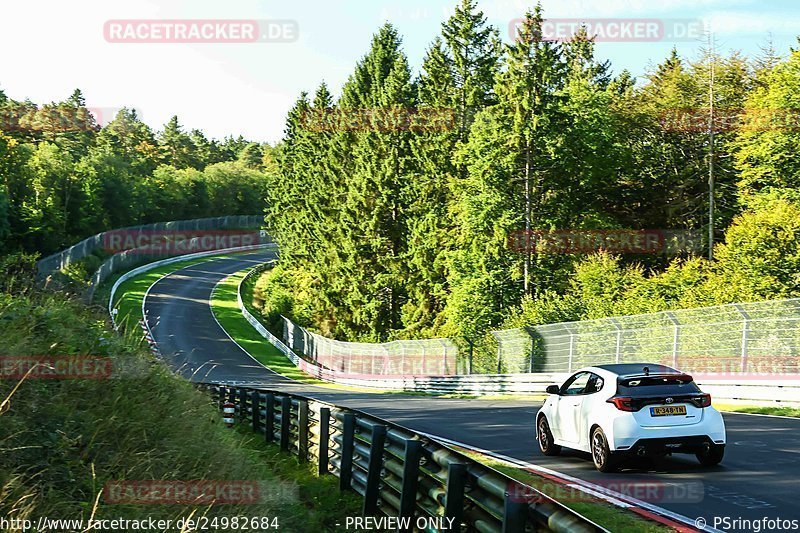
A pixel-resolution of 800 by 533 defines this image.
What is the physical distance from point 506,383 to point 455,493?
29433 millimetres

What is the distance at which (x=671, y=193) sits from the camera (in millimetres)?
61469

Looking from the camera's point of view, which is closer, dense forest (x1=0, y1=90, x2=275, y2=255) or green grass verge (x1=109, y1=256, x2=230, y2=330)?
dense forest (x1=0, y1=90, x2=275, y2=255)

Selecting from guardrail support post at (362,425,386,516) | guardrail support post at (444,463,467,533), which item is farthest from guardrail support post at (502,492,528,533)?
guardrail support post at (362,425,386,516)

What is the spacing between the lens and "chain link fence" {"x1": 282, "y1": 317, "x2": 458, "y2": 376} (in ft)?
151

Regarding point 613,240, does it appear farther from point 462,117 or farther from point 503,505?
point 503,505

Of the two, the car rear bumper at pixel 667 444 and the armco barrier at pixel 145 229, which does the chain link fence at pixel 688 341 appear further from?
the armco barrier at pixel 145 229

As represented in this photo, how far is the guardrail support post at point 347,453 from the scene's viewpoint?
39.2 ft

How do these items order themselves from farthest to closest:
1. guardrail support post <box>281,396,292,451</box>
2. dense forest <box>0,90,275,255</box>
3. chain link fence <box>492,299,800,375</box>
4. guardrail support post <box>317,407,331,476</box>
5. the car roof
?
dense forest <box>0,90,275,255</box>
chain link fence <box>492,299,800,375</box>
guardrail support post <box>281,396,292,451</box>
guardrail support post <box>317,407,331,476</box>
the car roof

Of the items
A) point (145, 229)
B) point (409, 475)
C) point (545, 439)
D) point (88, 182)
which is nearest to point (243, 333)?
point (88, 182)

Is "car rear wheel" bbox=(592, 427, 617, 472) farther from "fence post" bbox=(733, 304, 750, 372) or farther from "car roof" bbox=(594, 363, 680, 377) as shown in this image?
"fence post" bbox=(733, 304, 750, 372)

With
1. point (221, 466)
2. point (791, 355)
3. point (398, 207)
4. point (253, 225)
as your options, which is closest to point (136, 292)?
point (398, 207)

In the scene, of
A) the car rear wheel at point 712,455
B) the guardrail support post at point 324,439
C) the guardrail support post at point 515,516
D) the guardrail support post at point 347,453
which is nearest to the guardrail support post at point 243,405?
the guardrail support post at point 324,439

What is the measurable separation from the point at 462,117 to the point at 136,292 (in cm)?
4268

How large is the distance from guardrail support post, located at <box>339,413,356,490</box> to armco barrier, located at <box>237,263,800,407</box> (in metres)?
13.0
